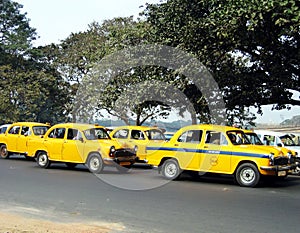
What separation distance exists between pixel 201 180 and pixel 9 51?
1216 inches

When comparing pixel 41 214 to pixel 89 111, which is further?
pixel 89 111

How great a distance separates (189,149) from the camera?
1371 centimetres

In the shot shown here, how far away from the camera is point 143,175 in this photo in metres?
15.4

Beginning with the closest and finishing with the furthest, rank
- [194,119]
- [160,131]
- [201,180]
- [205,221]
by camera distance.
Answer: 1. [205,221]
2. [201,180]
3. [160,131]
4. [194,119]

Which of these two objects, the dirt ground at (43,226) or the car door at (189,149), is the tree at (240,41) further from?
the dirt ground at (43,226)

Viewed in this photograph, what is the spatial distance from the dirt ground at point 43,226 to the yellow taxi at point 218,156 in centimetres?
617

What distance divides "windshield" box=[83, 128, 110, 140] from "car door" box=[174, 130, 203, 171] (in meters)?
3.55

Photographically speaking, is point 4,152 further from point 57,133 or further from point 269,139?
point 269,139

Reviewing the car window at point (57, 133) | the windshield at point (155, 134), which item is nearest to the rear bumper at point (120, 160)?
the car window at point (57, 133)

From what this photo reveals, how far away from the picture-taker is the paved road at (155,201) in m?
7.96

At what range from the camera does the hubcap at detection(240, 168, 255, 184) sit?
41.9ft

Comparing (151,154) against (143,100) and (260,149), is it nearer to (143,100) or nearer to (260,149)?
(260,149)

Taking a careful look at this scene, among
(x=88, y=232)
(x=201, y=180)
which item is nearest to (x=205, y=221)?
(x=88, y=232)

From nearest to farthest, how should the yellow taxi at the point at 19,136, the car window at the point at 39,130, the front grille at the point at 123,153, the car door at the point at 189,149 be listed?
the car door at the point at 189,149
the front grille at the point at 123,153
the yellow taxi at the point at 19,136
the car window at the point at 39,130
